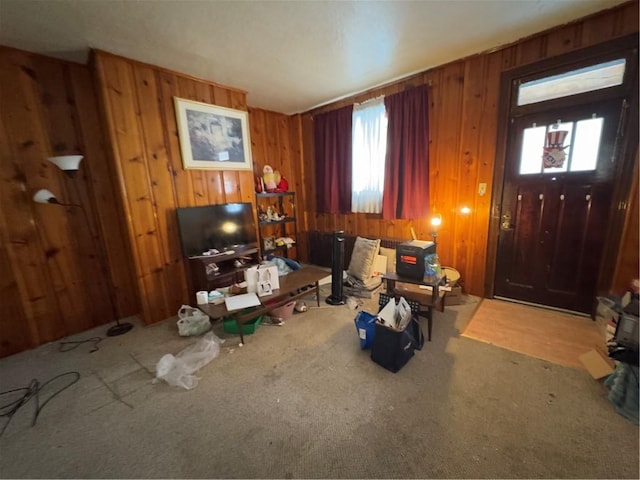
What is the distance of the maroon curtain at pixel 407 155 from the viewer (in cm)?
290

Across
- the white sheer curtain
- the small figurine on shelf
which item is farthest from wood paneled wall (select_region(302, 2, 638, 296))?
the small figurine on shelf

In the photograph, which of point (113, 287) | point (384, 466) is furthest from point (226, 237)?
point (384, 466)

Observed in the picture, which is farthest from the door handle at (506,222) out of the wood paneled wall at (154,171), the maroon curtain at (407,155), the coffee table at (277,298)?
the wood paneled wall at (154,171)

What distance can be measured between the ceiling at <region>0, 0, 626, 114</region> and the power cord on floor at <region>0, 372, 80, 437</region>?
2.51m

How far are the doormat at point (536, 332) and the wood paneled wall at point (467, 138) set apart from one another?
43cm

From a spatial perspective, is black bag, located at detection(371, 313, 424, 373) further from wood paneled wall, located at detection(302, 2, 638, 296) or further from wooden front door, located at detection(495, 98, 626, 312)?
wooden front door, located at detection(495, 98, 626, 312)

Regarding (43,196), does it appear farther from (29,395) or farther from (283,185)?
(283,185)

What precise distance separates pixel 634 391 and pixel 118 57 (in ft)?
14.2

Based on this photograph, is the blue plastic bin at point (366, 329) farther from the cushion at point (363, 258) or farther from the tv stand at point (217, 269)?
the tv stand at point (217, 269)

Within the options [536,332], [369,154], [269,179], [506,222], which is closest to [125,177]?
[269,179]

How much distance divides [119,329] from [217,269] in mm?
1039

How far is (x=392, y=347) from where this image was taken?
5.74ft

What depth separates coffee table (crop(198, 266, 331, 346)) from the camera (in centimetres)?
210

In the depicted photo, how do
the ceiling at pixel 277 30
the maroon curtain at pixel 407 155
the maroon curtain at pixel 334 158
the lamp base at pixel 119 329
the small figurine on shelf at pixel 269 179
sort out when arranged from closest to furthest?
the ceiling at pixel 277 30
the lamp base at pixel 119 329
the maroon curtain at pixel 407 155
the maroon curtain at pixel 334 158
the small figurine on shelf at pixel 269 179
